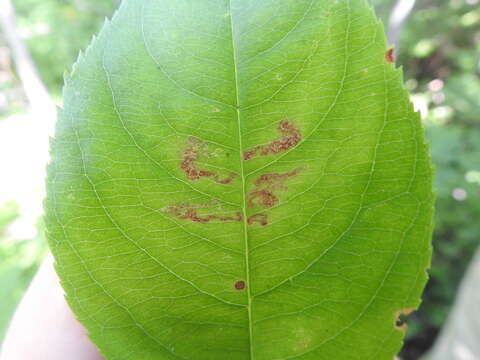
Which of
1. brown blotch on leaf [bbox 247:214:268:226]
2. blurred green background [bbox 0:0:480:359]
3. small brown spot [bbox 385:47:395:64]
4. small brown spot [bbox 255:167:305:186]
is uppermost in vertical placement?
blurred green background [bbox 0:0:480:359]

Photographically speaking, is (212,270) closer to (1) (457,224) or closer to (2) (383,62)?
(2) (383,62)

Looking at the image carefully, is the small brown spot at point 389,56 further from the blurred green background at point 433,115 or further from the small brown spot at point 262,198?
the blurred green background at point 433,115

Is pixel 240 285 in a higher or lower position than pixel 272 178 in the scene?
lower

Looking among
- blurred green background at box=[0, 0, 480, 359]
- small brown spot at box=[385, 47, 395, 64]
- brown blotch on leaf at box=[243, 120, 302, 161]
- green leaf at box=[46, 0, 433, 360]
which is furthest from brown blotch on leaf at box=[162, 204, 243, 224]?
blurred green background at box=[0, 0, 480, 359]

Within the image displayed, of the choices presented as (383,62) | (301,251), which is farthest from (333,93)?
(301,251)

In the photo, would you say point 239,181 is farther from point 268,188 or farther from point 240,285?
point 240,285

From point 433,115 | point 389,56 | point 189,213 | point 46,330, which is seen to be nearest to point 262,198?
point 189,213

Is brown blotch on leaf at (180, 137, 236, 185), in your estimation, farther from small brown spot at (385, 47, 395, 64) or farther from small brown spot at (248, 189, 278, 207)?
small brown spot at (385, 47, 395, 64)
